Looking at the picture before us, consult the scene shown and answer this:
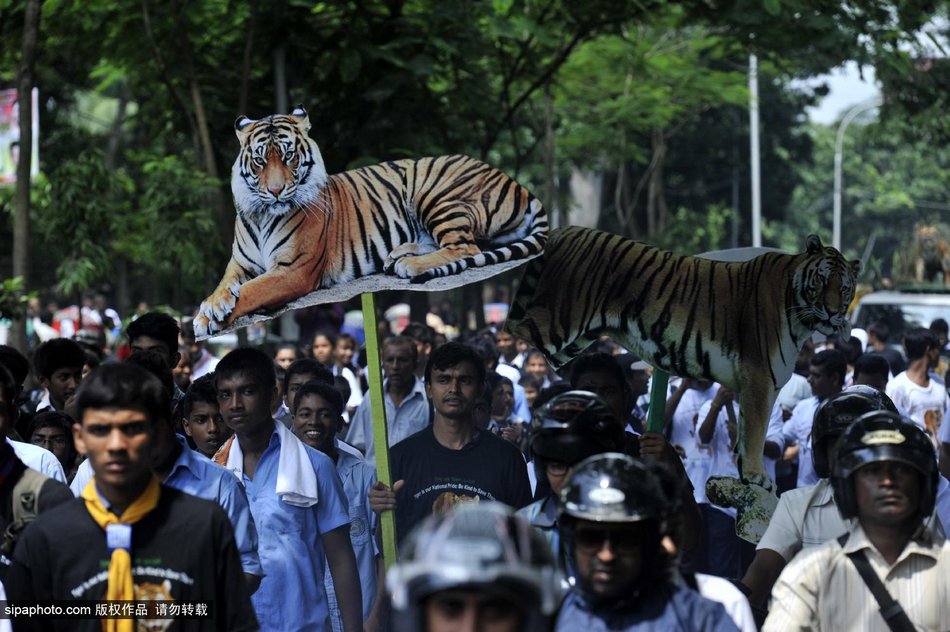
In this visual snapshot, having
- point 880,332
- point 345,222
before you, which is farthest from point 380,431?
point 880,332

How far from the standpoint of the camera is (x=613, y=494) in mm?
3531

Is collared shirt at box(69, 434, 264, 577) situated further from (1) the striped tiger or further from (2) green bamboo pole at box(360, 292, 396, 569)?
(1) the striped tiger

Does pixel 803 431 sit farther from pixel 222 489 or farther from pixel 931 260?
pixel 931 260

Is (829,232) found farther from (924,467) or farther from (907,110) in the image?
(924,467)

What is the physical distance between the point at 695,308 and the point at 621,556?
120 inches

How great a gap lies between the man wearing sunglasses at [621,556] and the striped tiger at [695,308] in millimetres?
2764

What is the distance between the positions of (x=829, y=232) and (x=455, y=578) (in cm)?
5870

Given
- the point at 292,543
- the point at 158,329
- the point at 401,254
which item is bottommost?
the point at 292,543

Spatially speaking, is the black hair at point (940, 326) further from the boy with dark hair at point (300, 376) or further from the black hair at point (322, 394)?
the black hair at point (322, 394)

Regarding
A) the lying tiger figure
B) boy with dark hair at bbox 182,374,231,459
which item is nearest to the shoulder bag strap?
boy with dark hair at bbox 182,374,231,459

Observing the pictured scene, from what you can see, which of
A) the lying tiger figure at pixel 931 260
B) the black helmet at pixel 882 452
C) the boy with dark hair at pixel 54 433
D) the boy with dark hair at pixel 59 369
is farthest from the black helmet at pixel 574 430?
the lying tiger figure at pixel 931 260

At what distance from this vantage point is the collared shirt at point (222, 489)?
473 centimetres

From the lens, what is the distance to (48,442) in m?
6.67

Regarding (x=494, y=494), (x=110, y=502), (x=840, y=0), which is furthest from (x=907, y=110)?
(x=110, y=502)
